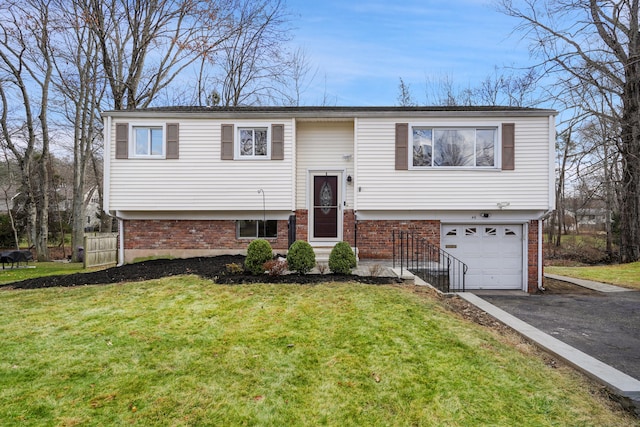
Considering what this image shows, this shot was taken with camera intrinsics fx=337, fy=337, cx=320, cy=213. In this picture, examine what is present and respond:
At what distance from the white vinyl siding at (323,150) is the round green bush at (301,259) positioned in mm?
Answer: 3201

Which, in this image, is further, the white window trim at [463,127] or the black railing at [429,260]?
the white window trim at [463,127]

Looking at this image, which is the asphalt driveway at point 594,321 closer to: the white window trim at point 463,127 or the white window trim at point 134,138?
the white window trim at point 463,127

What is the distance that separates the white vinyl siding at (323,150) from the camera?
1072cm

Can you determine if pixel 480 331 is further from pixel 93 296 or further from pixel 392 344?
pixel 93 296

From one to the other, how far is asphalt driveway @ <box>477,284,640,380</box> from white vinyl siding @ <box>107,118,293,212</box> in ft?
21.7

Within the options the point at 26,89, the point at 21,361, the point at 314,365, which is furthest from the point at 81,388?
the point at 26,89

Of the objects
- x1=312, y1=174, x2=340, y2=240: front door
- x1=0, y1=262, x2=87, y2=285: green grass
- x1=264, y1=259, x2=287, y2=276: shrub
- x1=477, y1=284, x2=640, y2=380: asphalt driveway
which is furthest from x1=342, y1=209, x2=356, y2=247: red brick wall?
x1=0, y1=262, x2=87, y2=285: green grass

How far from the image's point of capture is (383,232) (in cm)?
1034

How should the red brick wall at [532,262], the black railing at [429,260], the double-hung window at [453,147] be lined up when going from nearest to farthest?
the black railing at [429,260], the double-hung window at [453,147], the red brick wall at [532,262]

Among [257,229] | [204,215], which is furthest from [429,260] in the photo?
[204,215]

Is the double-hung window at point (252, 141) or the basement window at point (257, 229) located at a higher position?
the double-hung window at point (252, 141)

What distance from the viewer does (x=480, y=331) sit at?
16.0ft

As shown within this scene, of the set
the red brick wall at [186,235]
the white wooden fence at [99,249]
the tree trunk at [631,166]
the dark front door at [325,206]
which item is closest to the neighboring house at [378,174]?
the red brick wall at [186,235]

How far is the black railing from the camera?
913 cm
